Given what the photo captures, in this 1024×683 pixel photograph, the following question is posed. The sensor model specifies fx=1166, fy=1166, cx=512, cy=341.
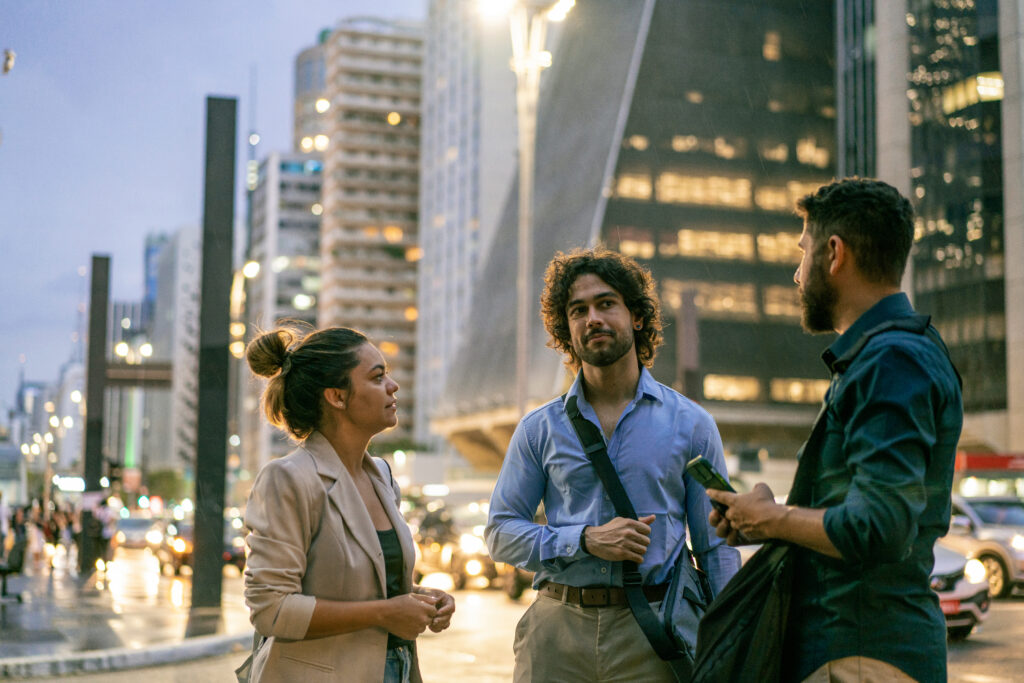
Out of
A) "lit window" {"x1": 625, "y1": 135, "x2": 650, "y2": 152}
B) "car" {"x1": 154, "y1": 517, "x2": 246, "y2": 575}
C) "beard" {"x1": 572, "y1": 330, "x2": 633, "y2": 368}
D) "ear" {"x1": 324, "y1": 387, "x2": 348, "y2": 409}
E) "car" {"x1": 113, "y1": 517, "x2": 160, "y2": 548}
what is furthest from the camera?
"lit window" {"x1": 625, "y1": 135, "x2": 650, "y2": 152}

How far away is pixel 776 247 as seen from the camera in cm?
7438

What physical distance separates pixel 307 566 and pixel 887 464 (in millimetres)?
1742

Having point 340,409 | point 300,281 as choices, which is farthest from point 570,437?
point 300,281

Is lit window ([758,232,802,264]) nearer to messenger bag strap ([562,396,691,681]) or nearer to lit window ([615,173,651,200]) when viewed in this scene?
lit window ([615,173,651,200])

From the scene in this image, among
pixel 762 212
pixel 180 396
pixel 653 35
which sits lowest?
pixel 180 396

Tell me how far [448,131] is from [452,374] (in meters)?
42.3

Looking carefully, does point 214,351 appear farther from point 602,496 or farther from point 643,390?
point 602,496

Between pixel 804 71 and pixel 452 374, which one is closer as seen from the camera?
pixel 804 71

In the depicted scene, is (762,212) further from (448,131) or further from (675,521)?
(675,521)

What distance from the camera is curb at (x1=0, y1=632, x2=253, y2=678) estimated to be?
424 inches

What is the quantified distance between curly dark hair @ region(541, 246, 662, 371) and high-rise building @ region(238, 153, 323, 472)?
147822 mm

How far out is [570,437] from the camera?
4125mm

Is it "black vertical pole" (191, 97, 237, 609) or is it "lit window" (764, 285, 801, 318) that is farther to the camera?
"lit window" (764, 285, 801, 318)

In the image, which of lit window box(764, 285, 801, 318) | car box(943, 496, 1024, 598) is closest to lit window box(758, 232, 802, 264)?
lit window box(764, 285, 801, 318)
